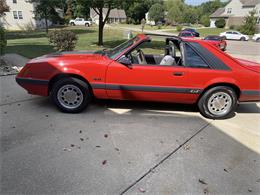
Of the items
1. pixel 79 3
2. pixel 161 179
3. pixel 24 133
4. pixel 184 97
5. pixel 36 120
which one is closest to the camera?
pixel 161 179

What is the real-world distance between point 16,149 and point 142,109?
2.54 meters

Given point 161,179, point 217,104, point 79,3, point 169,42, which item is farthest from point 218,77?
point 79,3

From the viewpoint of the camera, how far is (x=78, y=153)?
10.3ft

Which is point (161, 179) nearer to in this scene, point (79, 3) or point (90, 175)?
point (90, 175)

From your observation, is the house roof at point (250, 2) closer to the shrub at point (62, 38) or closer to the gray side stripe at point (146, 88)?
the shrub at point (62, 38)

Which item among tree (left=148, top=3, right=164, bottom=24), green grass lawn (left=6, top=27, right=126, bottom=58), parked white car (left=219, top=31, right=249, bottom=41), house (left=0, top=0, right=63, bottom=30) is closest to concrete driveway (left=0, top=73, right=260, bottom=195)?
green grass lawn (left=6, top=27, right=126, bottom=58)

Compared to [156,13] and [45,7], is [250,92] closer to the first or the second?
[45,7]

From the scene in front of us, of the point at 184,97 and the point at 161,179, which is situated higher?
the point at 184,97

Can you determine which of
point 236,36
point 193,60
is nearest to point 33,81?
point 193,60

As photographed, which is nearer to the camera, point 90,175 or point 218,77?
point 90,175

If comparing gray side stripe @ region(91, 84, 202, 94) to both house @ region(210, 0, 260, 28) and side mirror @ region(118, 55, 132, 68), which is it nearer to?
side mirror @ region(118, 55, 132, 68)

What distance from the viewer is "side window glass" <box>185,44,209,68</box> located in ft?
13.9

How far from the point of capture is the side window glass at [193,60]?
4.24 meters

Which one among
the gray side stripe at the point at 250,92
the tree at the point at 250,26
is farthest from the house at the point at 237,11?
the gray side stripe at the point at 250,92
